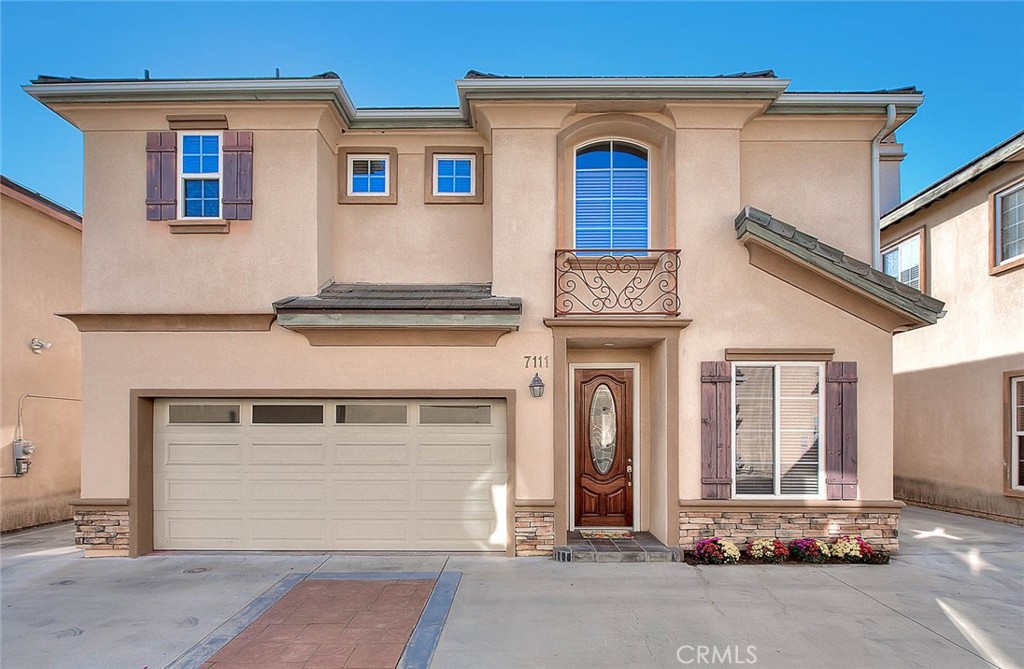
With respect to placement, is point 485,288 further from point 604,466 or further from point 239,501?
point 239,501

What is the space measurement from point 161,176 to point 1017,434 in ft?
46.8

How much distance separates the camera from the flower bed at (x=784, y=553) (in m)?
7.69

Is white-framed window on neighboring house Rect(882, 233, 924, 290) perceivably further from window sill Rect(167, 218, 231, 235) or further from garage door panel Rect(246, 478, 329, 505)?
window sill Rect(167, 218, 231, 235)

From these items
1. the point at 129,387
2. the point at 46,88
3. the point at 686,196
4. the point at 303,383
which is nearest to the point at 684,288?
the point at 686,196

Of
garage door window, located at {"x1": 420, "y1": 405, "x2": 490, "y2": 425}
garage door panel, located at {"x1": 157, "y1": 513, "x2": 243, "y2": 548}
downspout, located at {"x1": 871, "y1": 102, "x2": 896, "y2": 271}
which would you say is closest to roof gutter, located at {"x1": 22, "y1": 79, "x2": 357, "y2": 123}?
garage door window, located at {"x1": 420, "y1": 405, "x2": 490, "y2": 425}

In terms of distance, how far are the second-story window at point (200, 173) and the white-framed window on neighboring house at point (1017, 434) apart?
13293mm

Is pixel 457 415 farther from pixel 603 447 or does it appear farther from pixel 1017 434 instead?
pixel 1017 434

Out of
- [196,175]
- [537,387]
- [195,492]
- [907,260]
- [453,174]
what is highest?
[453,174]

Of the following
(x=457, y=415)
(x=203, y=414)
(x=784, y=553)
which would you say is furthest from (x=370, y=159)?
(x=784, y=553)

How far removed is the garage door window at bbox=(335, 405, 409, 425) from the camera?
8.42 metres

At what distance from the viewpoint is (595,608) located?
20.3ft

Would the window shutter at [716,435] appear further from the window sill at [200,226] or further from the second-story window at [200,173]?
the second-story window at [200,173]

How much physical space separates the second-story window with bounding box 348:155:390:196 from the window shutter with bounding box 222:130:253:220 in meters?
1.46

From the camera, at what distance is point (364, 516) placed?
8328 mm
